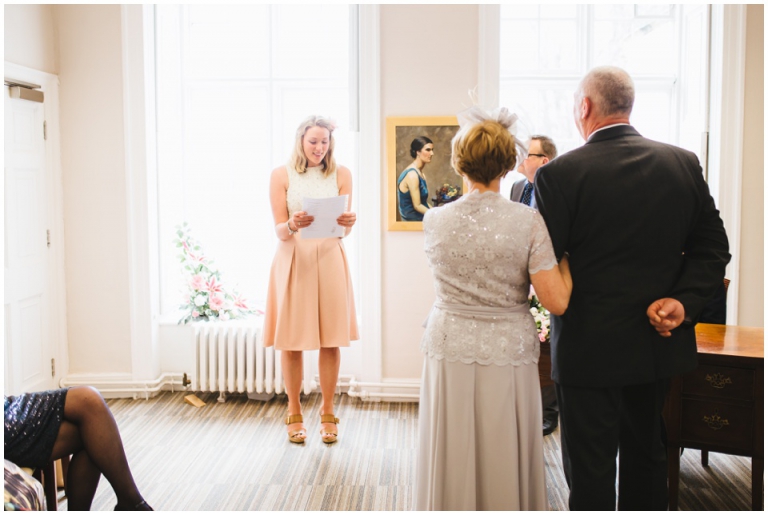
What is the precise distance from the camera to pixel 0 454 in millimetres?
2199

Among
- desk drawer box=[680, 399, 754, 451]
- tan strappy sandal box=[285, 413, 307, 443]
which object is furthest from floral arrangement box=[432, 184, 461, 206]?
desk drawer box=[680, 399, 754, 451]

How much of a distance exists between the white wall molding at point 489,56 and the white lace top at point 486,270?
244 cm

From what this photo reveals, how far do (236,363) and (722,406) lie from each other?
123 inches

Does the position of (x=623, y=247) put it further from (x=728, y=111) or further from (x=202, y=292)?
(x=202, y=292)

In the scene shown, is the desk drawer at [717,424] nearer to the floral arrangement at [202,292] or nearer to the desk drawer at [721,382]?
the desk drawer at [721,382]

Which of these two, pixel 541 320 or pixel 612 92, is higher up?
pixel 612 92

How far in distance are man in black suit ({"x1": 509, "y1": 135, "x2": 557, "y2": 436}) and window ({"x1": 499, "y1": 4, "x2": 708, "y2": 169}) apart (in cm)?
104

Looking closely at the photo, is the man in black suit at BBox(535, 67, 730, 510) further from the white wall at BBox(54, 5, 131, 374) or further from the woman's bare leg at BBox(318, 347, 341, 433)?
the white wall at BBox(54, 5, 131, 374)

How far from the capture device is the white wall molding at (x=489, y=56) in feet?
14.5

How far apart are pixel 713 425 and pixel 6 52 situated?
428cm

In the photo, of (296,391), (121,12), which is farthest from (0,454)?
(121,12)

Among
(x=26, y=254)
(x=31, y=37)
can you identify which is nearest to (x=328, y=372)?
(x=26, y=254)

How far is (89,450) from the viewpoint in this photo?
2.66 metres

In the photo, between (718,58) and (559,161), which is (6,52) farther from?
(718,58)
